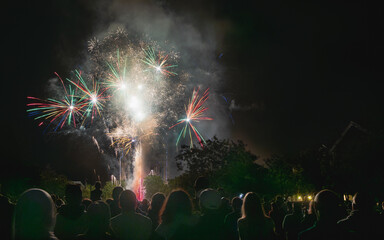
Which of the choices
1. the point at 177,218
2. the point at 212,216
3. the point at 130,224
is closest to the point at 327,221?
the point at 212,216

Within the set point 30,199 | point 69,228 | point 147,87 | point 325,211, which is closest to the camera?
point 30,199

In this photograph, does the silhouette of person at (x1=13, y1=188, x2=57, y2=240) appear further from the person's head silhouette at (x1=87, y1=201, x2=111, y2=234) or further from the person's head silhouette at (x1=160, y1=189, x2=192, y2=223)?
the person's head silhouette at (x1=160, y1=189, x2=192, y2=223)

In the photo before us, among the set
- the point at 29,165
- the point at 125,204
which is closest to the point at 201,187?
the point at 125,204

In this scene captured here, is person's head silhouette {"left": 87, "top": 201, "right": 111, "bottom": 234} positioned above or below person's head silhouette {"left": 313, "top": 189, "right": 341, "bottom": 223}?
above

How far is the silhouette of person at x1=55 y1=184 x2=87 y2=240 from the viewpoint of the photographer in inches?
187

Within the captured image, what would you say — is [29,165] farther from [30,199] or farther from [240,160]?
[30,199]

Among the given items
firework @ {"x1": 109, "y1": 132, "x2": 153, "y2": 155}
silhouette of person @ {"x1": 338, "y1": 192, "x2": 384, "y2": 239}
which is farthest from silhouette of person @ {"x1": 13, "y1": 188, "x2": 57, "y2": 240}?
firework @ {"x1": 109, "y1": 132, "x2": 153, "y2": 155}

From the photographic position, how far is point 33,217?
318cm

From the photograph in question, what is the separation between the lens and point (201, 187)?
21.5ft

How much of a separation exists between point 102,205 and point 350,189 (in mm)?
35165

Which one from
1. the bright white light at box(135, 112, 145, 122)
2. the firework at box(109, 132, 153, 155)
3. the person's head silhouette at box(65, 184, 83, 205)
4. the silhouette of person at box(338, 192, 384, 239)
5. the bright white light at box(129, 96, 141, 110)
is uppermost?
the bright white light at box(129, 96, 141, 110)

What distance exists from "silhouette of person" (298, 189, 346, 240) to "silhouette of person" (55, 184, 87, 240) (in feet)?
10.6

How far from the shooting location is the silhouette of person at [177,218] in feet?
13.9

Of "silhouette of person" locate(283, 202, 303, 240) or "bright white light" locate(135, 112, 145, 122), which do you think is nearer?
"silhouette of person" locate(283, 202, 303, 240)
